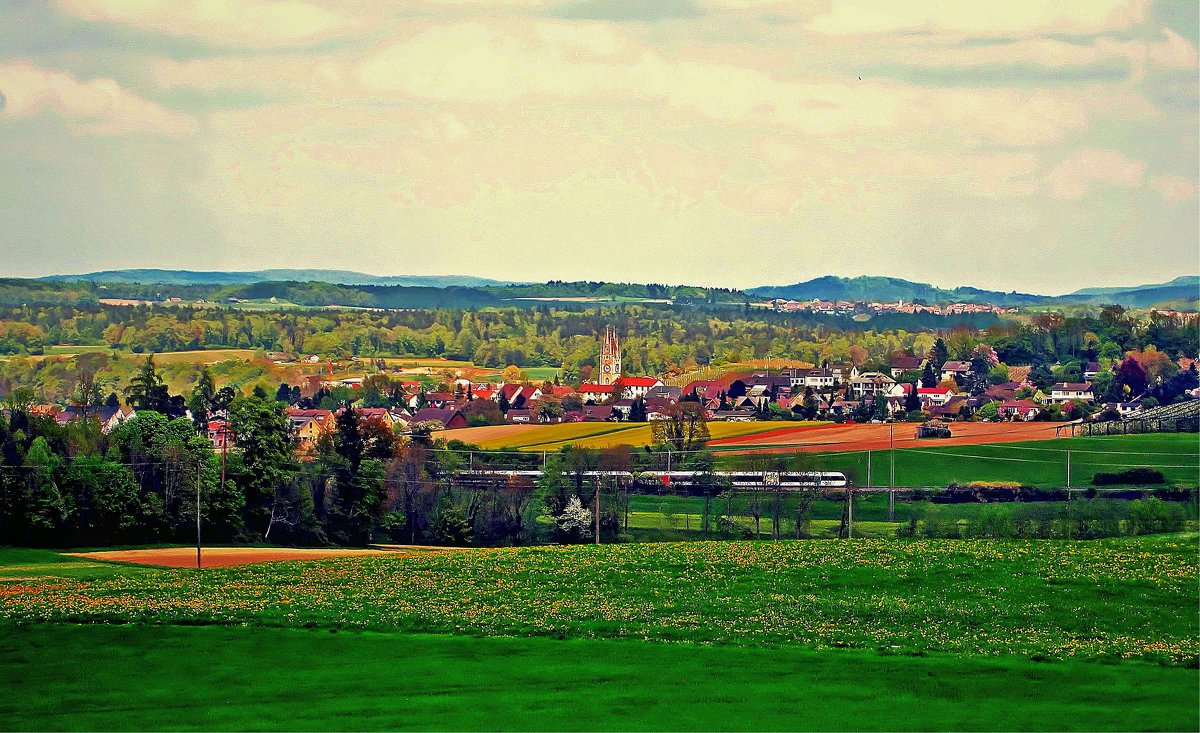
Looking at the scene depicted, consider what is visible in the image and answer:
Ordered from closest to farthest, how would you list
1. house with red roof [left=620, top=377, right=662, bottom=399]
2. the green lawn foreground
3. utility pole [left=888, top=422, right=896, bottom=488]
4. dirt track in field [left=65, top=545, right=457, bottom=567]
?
the green lawn foreground → dirt track in field [left=65, top=545, right=457, bottom=567] → utility pole [left=888, top=422, right=896, bottom=488] → house with red roof [left=620, top=377, right=662, bottom=399]

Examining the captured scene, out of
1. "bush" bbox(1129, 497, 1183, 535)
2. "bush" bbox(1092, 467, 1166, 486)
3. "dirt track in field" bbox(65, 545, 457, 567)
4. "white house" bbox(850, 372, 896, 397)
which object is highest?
"white house" bbox(850, 372, 896, 397)

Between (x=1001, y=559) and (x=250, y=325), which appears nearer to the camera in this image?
(x=1001, y=559)

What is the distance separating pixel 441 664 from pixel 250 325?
60.6 m

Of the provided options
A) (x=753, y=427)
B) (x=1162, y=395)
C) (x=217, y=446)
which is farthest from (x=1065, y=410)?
(x=217, y=446)

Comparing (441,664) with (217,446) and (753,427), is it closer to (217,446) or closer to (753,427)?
(217,446)

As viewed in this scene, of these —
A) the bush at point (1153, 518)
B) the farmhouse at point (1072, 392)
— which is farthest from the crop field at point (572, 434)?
the bush at point (1153, 518)

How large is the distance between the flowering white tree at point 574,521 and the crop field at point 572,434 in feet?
41.7

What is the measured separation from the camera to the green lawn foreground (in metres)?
13.8

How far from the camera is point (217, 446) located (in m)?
35.2

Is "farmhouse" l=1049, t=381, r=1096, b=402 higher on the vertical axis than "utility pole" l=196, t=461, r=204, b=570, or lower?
higher

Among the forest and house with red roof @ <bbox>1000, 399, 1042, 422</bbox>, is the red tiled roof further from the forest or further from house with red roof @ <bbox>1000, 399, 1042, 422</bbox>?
house with red roof @ <bbox>1000, 399, 1042, 422</bbox>

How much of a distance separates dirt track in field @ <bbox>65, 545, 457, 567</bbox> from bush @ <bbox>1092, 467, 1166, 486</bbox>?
710 inches

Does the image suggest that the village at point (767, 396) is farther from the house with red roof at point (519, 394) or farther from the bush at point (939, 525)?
the bush at point (939, 525)

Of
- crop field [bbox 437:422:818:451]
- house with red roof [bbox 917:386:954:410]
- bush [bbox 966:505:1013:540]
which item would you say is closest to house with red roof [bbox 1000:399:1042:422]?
house with red roof [bbox 917:386:954:410]
